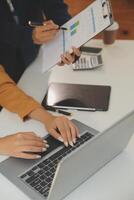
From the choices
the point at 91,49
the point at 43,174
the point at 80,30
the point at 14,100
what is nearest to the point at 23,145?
the point at 43,174

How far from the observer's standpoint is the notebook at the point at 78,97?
1.36m

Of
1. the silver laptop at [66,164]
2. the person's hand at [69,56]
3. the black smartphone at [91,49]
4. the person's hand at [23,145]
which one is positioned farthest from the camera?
the black smartphone at [91,49]

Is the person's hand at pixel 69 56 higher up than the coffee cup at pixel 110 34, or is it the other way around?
the person's hand at pixel 69 56

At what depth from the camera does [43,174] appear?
104 cm

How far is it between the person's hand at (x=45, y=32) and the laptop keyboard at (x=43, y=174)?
0.60 m

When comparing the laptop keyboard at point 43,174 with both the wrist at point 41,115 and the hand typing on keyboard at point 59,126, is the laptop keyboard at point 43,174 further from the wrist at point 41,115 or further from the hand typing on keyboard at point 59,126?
the wrist at point 41,115

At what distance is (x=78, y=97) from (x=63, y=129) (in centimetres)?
25

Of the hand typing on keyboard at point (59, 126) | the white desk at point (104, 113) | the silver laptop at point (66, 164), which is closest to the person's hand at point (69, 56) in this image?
the white desk at point (104, 113)

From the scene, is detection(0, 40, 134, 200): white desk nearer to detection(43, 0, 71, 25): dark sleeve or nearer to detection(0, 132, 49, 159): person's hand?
detection(0, 132, 49, 159): person's hand

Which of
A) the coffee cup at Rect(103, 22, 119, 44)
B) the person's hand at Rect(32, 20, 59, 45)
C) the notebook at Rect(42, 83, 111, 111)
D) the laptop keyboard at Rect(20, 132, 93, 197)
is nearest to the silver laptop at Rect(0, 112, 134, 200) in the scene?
the laptop keyboard at Rect(20, 132, 93, 197)

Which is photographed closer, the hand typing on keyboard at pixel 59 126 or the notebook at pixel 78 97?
the hand typing on keyboard at pixel 59 126

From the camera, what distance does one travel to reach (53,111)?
4.47 ft

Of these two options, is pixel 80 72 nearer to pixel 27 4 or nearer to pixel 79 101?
pixel 79 101

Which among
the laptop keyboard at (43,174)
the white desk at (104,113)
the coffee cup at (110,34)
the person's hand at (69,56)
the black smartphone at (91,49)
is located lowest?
the white desk at (104,113)
